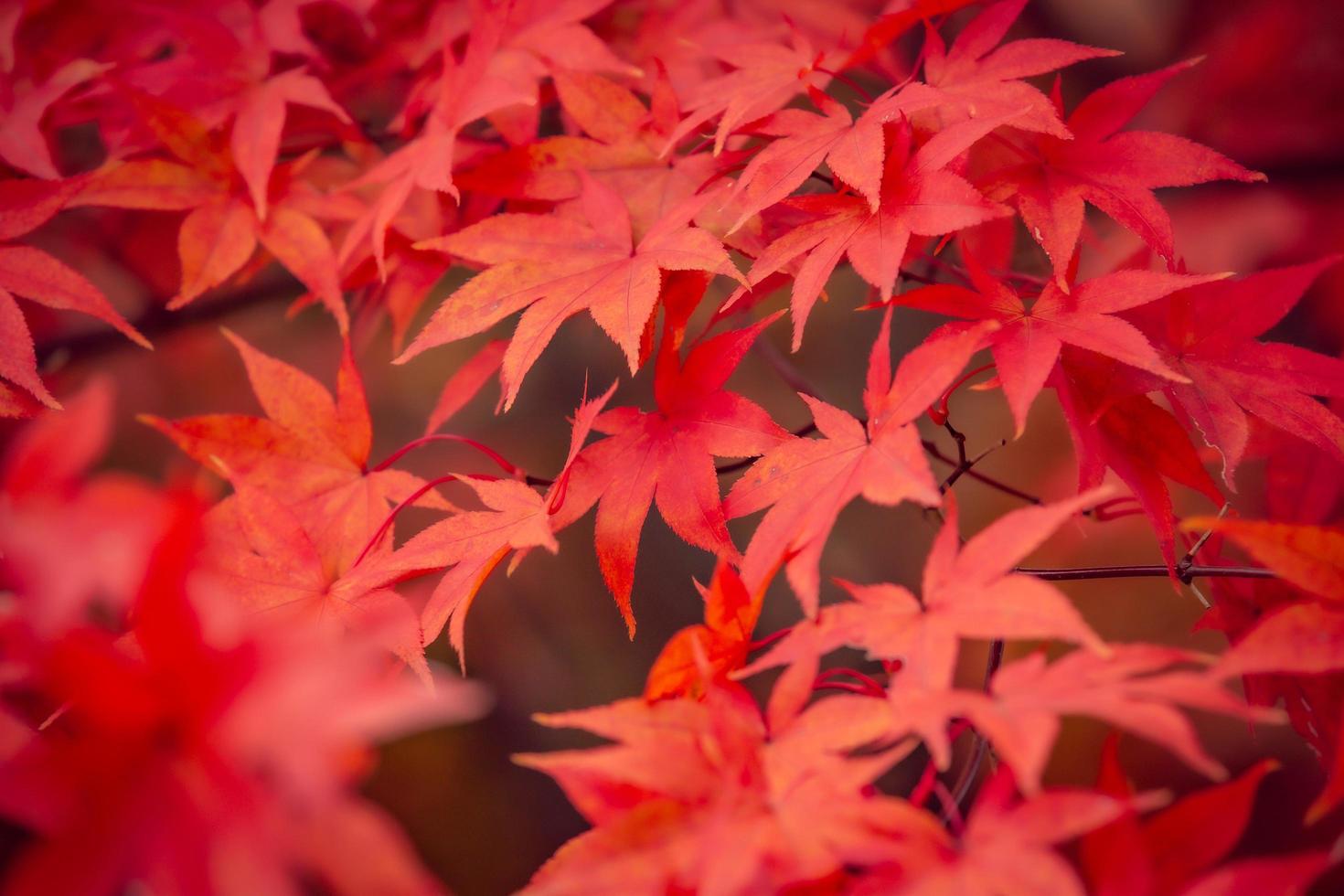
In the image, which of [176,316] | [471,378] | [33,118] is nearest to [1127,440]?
[471,378]

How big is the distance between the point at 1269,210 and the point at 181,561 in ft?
4.23

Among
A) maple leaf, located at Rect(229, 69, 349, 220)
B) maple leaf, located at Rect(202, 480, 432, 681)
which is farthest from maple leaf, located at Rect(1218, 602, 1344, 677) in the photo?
maple leaf, located at Rect(229, 69, 349, 220)

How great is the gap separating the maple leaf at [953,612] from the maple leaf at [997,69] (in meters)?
0.26

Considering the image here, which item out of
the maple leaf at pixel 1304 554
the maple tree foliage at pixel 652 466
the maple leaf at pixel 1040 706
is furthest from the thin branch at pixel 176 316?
the maple leaf at pixel 1304 554

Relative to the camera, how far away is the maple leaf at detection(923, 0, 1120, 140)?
0.55m

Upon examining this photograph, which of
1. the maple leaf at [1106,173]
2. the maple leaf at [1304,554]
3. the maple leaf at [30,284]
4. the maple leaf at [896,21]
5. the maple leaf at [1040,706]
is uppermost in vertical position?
the maple leaf at [896,21]

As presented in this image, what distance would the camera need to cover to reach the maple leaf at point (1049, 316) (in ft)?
1.59

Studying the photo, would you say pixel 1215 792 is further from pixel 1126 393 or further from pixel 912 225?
pixel 912 225

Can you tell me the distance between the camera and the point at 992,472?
1.24m

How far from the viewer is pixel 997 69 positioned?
1.98 ft

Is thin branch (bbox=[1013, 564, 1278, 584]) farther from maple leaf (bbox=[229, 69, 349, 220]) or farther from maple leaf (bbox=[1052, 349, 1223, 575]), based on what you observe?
maple leaf (bbox=[229, 69, 349, 220])

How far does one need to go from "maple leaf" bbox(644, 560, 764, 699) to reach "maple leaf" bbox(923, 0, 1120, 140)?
344 millimetres

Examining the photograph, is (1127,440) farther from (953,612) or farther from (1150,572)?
(953,612)

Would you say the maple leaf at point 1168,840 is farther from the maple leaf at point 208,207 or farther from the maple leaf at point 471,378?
the maple leaf at point 208,207
